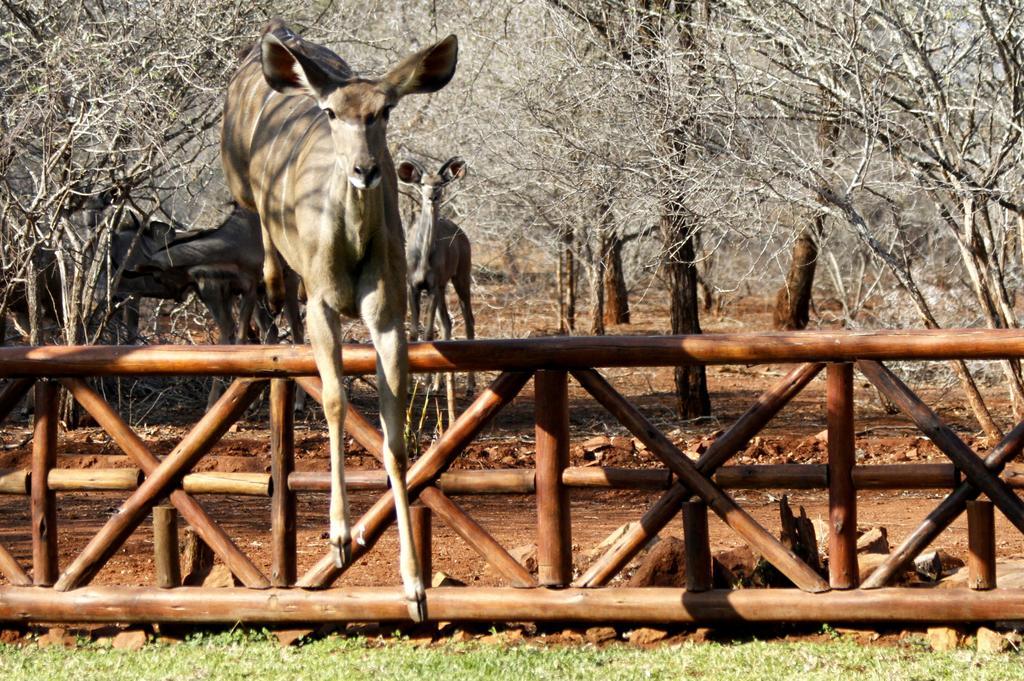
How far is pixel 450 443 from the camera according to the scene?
5.68 m

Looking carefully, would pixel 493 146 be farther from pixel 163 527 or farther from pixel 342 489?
pixel 342 489

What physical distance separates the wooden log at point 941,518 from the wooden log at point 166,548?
290 centimetres

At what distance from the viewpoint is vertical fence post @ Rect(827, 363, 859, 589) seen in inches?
219

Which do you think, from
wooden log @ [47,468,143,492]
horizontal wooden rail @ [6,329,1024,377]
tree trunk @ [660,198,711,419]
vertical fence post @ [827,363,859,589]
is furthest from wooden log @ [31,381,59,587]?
tree trunk @ [660,198,711,419]

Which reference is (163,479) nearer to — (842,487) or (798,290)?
(842,487)

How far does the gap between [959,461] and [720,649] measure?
1212mm

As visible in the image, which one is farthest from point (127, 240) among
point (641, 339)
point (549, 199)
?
point (641, 339)

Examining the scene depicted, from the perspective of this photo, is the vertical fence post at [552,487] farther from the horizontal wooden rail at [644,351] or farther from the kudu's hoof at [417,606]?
the kudu's hoof at [417,606]

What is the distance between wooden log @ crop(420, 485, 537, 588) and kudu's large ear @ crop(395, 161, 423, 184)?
883 cm

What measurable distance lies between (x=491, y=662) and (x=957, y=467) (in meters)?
2.01

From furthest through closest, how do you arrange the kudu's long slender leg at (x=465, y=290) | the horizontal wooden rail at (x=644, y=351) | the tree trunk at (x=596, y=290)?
1. the kudu's long slender leg at (x=465, y=290)
2. the tree trunk at (x=596, y=290)
3. the horizontal wooden rail at (x=644, y=351)

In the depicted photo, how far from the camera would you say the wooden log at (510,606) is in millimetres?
5438

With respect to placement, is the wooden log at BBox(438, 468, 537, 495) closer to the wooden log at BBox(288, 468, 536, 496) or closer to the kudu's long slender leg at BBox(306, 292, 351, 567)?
the wooden log at BBox(288, 468, 536, 496)

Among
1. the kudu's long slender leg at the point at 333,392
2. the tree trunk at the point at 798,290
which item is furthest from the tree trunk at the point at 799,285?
the kudu's long slender leg at the point at 333,392
